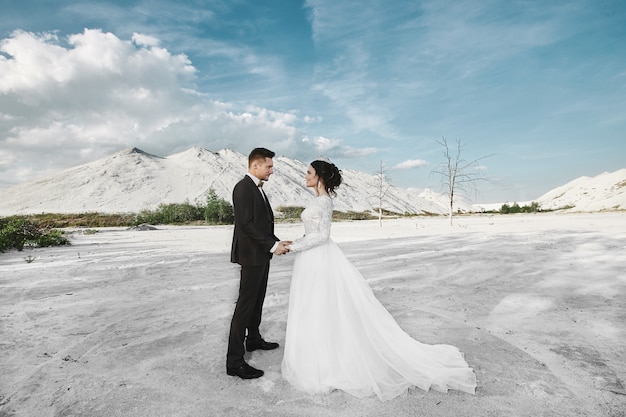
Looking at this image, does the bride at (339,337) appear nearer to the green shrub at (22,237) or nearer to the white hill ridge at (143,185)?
the green shrub at (22,237)

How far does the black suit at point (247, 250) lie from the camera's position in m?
3.75

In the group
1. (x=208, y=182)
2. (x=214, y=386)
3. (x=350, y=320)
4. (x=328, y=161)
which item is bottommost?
(x=214, y=386)

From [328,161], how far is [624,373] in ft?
12.1

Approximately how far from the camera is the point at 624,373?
3637 millimetres

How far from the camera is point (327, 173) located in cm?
398

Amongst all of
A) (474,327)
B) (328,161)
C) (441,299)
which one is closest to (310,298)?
(328,161)

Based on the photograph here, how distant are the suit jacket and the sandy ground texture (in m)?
1.24

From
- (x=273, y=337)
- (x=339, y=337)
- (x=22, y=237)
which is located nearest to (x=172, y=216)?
(x=22, y=237)

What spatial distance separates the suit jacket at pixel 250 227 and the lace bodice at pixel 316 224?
0.32 meters

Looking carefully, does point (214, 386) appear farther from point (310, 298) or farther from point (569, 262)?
point (569, 262)

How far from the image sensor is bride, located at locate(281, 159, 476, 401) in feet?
11.3

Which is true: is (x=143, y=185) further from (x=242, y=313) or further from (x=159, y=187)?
(x=242, y=313)

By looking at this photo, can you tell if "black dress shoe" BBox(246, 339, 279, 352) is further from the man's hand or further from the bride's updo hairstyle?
the bride's updo hairstyle

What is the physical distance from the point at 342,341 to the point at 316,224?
4.01ft
